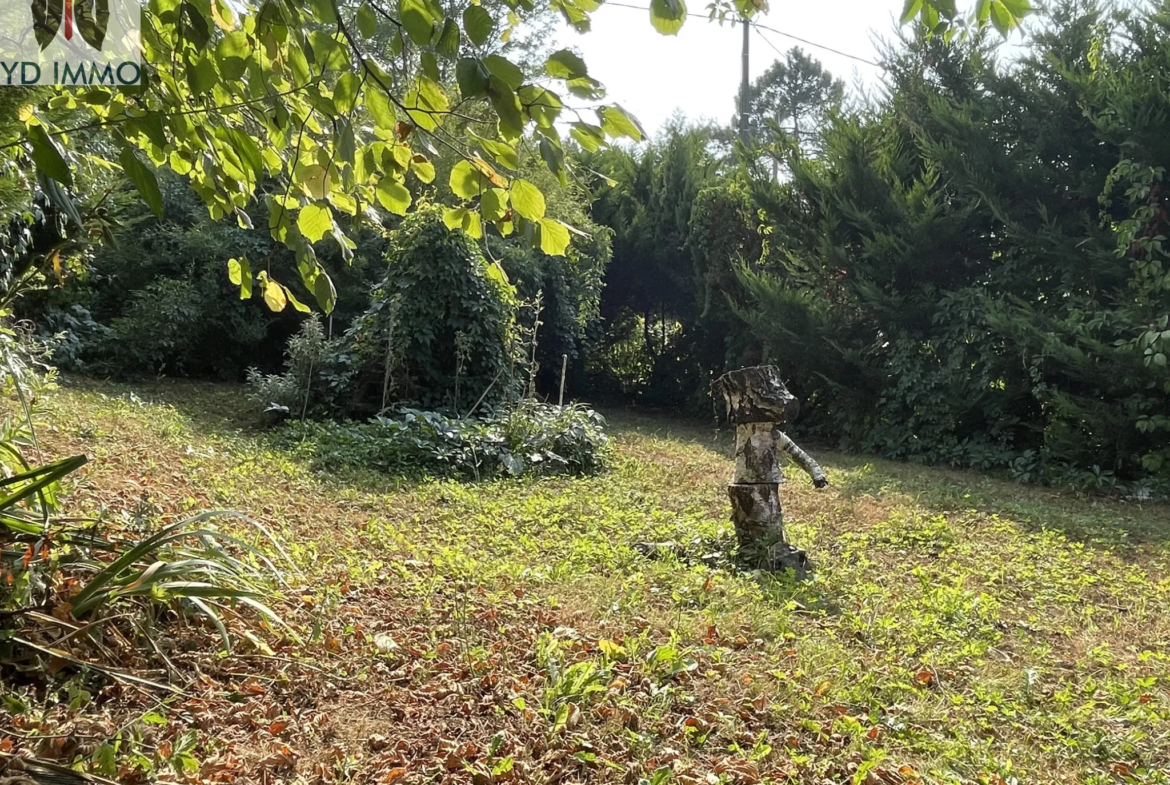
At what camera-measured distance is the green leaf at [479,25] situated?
3.08 feet

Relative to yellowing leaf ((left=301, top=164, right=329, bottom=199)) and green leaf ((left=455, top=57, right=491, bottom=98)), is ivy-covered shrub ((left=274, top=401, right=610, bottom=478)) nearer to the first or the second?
yellowing leaf ((left=301, top=164, right=329, bottom=199))

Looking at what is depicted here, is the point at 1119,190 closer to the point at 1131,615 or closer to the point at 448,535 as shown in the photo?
the point at 1131,615

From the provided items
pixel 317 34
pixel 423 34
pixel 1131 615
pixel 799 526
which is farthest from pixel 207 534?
pixel 1131 615

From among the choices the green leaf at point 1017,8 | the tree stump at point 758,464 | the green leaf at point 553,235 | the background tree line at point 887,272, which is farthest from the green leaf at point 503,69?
the background tree line at point 887,272

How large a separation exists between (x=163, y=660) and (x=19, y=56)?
1570mm

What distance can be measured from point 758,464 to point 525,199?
9.36 feet

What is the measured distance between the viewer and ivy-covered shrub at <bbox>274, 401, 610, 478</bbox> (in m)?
5.55

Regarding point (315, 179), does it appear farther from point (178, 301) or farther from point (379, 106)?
point (178, 301)

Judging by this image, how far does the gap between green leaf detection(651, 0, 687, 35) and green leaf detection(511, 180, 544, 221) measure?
298 millimetres

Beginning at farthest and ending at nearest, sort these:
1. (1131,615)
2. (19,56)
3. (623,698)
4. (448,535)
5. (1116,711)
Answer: (448,535) < (1131,615) < (1116,711) < (623,698) < (19,56)

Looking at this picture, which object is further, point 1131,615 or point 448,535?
point 448,535

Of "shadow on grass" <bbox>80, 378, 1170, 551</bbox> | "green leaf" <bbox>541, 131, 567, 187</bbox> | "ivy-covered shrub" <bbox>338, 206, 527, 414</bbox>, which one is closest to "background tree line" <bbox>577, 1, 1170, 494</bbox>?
"shadow on grass" <bbox>80, 378, 1170, 551</bbox>

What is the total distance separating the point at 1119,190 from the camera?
677 cm

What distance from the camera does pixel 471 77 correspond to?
914 mm
